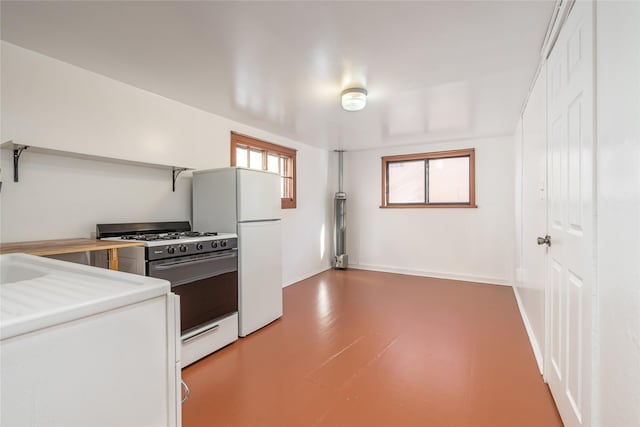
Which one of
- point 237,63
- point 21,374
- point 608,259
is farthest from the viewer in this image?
point 237,63

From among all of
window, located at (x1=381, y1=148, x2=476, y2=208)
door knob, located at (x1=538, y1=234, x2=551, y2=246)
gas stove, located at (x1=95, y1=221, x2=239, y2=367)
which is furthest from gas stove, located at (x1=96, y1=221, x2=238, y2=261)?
window, located at (x1=381, y1=148, x2=476, y2=208)

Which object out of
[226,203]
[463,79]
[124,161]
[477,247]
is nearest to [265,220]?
[226,203]

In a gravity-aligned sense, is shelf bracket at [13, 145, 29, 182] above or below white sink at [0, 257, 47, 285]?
above

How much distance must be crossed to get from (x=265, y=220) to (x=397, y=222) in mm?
2982

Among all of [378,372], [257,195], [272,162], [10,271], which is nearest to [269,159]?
[272,162]

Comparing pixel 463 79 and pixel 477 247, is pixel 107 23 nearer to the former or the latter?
pixel 463 79

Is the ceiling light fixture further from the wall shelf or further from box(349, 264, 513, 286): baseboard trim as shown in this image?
box(349, 264, 513, 286): baseboard trim

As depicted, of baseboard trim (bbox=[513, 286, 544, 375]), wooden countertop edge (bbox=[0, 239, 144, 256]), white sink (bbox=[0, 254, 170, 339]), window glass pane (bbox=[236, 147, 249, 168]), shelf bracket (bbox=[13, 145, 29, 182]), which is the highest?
window glass pane (bbox=[236, 147, 249, 168])

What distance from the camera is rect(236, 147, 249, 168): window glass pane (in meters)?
3.83

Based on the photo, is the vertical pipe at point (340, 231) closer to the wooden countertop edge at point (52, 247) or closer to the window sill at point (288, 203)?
the window sill at point (288, 203)

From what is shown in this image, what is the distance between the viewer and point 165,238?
2.32m

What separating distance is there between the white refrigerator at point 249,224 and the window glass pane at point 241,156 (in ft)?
2.89

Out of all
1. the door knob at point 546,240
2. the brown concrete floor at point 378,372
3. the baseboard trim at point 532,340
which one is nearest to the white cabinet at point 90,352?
the brown concrete floor at point 378,372

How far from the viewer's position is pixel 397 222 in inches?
210
